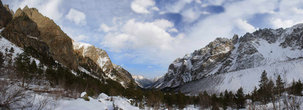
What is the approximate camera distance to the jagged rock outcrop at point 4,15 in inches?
4286

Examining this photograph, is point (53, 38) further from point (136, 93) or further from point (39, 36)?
point (136, 93)

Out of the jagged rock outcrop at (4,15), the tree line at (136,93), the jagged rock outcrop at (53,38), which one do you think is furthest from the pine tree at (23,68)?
the jagged rock outcrop at (4,15)

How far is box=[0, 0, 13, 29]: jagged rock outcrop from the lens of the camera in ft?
357

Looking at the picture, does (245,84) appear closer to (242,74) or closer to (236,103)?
(242,74)

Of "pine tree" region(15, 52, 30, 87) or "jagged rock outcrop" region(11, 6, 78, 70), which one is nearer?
"pine tree" region(15, 52, 30, 87)

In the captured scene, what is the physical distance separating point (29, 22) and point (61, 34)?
76.0ft

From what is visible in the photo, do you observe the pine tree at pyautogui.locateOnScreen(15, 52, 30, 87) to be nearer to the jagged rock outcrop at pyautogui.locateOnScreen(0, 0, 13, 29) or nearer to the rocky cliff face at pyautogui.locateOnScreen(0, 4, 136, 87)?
the rocky cliff face at pyautogui.locateOnScreen(0, 4, 136, 87)

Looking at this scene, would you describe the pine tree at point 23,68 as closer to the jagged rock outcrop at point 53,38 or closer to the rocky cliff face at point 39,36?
the rocky cliff face at point 39,36

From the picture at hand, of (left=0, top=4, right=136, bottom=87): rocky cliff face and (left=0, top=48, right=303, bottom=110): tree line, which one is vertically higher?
(left=0, top=4, right=136, bottom=87): rocky cliff face

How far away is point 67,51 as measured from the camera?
133250mm

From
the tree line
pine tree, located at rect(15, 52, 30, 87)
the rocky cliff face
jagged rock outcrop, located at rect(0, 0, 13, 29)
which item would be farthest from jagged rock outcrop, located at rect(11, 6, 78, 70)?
pine tree, located at rect(15, 52, 30, 87)

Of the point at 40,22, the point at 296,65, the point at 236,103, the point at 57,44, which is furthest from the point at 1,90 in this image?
the point at 296,65

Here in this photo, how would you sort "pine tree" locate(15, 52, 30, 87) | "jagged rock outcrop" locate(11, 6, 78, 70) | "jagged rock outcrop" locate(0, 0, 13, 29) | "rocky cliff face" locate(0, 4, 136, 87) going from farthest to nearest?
"jagged rock outcrop" locate(11, 6, 78, 70)
"jagged rock outcrop" locate(0, 0, 13, 29)
"rocky cliff face" locate(0, 4, 136, 87)
"pine tree" locate(15, 52, 30, 87)

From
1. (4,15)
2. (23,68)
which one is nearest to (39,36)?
(4,15)
